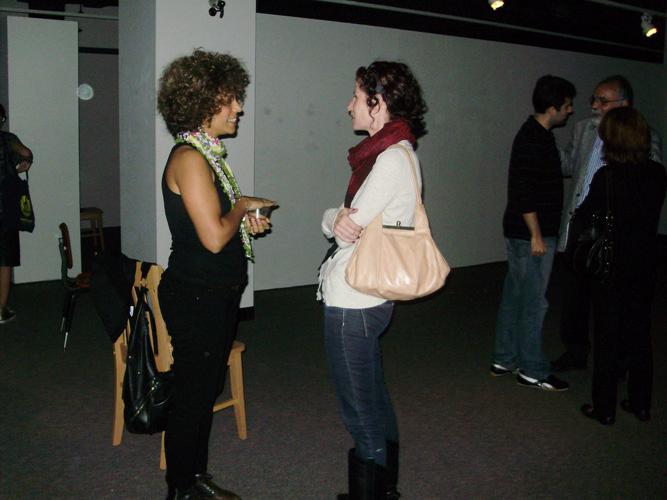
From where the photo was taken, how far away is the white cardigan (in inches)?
75.4

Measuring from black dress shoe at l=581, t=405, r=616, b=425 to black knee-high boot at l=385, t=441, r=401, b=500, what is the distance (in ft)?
4.30

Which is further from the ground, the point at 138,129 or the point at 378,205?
the point at 138,129

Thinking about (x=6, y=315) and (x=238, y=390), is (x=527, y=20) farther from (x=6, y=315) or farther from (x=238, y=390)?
(x=238, y=390)

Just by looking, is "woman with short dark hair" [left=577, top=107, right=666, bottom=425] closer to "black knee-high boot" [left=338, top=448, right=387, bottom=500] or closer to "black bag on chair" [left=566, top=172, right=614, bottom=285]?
"black bag on chair" [left=566, top=172, right=614, bottom=285]

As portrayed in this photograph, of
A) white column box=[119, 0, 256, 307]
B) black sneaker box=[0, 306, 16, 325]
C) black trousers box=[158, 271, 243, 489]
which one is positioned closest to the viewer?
black trousers box=[158, 271, 243, 489]

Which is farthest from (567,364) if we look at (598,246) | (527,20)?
(527,20)

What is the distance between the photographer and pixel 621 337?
3164 millimetres

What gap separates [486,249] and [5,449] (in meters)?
5.77

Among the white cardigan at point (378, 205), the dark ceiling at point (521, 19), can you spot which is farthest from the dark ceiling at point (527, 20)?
the white cardigan at point (378, 205)

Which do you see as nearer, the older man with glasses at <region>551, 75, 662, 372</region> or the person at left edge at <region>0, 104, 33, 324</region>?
the older man with glasses at <region>551, 75, 662, 372</region>

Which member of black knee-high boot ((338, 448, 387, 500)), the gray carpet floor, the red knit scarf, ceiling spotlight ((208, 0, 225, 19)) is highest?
ceiling spotlight ((208, 0, 225, 19))

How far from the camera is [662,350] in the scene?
4.46m

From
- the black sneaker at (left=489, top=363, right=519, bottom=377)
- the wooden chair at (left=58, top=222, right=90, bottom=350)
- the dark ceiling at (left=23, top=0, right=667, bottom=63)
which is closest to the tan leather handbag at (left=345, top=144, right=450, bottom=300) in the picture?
the black sneaker at (left=489, top=363, right=519, bottom=377)

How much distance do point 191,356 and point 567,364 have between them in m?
2.68
